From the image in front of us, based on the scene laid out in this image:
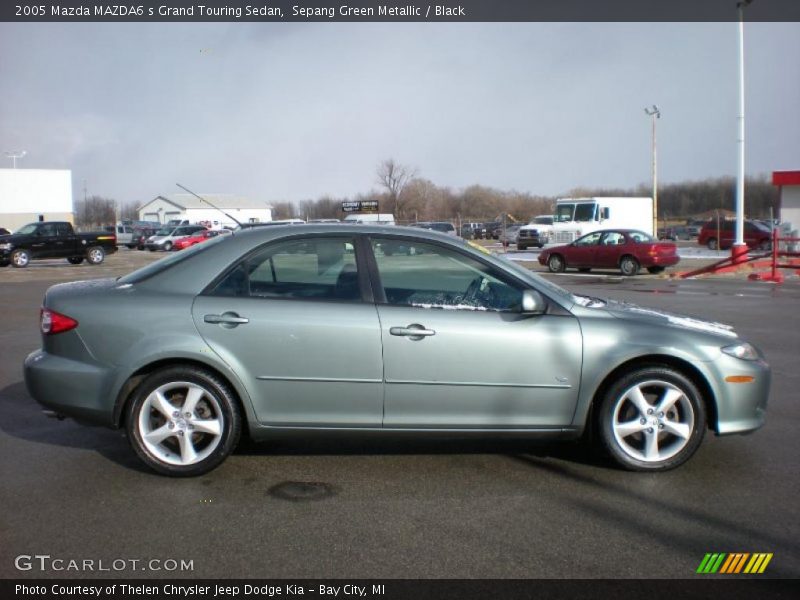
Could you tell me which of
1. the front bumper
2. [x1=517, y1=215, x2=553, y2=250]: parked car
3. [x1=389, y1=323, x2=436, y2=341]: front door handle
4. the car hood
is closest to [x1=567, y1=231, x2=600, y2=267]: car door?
[x1=517, y1=215, x2=553, y2=250]: parked car

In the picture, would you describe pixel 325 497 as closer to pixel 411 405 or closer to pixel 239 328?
pixel 411 405

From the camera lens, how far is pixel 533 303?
4609mm

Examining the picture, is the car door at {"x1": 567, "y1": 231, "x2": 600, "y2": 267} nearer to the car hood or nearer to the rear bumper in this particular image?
the car hood

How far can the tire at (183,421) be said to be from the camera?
15.1 feet

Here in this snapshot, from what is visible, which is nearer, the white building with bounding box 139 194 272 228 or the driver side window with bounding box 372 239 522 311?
the driver side window with bounding box 372 239 522 311

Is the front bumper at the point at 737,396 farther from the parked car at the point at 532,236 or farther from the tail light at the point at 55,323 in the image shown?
the parked car at the point at 532,236

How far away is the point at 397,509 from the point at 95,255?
95.2ft

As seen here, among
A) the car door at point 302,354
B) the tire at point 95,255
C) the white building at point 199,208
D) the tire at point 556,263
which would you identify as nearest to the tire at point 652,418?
the car door at point 302,354

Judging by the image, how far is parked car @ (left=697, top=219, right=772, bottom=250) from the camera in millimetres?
35125

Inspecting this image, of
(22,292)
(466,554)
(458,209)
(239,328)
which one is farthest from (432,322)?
(458,209)

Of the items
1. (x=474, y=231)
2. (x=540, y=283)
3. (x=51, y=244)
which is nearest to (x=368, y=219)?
(x=51, y=244)

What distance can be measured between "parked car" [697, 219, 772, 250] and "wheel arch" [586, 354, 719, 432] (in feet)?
106

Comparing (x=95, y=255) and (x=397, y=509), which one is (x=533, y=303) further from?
(x=95, y=255)

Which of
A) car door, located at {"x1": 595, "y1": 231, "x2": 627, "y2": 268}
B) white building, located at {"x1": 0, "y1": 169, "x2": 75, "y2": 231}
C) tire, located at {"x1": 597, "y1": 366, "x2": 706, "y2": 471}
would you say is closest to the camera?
tire, located at {"x1": 597, "y1": 366, "x2": 706, "y2": 471}
